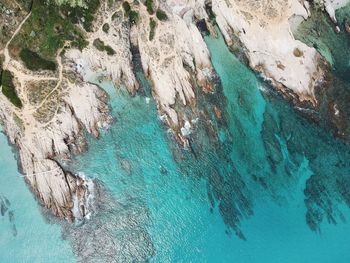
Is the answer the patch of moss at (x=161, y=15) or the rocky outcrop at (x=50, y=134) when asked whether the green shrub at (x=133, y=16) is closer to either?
the patch of moss at (x=161, y=15)

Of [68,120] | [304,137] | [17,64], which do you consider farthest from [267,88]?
[17,64]

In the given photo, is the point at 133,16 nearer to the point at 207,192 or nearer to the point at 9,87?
the point at 9,87

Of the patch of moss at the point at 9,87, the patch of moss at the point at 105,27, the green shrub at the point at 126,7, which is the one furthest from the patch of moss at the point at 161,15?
the patch of moss at the point at 9,87

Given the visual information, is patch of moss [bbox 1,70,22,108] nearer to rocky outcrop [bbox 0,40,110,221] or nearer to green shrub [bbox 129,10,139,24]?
rocky outcrop [bbox 0,40,110,221]

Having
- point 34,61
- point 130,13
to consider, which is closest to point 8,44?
point 34,61

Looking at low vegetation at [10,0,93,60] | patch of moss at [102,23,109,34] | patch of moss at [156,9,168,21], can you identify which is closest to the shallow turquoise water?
low vegetation at [10,0,93,60]

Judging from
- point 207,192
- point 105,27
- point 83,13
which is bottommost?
point 207,192
